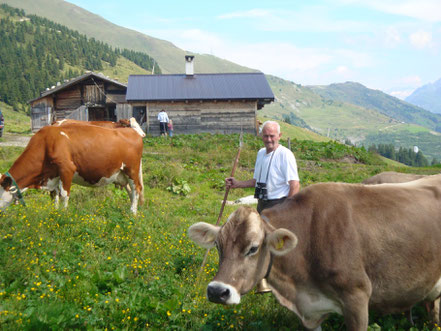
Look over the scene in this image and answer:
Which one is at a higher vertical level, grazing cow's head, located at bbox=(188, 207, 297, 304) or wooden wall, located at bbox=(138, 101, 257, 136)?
grazing cow's head, located at bbox=(188, 207, 297, 304)

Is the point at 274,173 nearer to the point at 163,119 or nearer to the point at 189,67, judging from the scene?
the point at 163,119

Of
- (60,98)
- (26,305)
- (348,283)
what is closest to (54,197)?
(26,305)

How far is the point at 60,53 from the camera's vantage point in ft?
416

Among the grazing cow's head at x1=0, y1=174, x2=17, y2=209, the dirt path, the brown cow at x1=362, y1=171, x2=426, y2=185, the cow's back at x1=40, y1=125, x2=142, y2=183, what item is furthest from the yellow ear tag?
the dirt path

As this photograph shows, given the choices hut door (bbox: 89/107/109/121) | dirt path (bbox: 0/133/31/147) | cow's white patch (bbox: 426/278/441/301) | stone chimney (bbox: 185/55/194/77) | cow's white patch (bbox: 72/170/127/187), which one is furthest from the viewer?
hut door (bbox: 89/107/109/121)

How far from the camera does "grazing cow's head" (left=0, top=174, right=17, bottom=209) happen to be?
7.75 meters

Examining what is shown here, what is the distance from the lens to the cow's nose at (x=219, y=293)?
11.3 ft

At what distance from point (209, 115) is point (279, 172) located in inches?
1047

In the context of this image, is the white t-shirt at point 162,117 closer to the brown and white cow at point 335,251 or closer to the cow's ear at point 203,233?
the brown and white cow at point 335,251

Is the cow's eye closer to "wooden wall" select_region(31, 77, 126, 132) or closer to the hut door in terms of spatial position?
"wooden wall" select_region(31, 77, 126, 132)

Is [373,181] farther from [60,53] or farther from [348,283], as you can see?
[60,53]

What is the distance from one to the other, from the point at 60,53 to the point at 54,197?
134 meters

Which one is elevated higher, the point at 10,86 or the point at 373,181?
the point at 373,181

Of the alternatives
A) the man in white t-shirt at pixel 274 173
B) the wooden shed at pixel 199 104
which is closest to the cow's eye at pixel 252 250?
the man in white t-shirt at pixel 274 173
